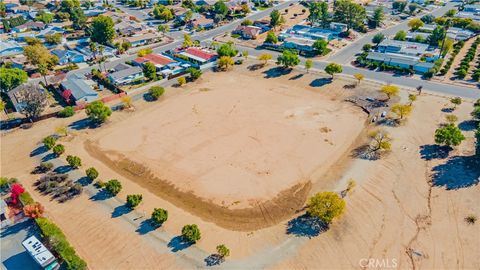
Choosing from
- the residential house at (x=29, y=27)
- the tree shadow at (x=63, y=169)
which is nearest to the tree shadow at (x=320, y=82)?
the tree shadow at (x=63, y=169)

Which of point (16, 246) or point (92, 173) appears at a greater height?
point (92, 173)

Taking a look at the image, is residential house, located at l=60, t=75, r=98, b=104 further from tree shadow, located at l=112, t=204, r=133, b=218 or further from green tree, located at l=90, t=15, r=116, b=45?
tree shadow, located at l=112, t=204, r=133, b=218

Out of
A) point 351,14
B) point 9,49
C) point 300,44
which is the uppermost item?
point 351,14

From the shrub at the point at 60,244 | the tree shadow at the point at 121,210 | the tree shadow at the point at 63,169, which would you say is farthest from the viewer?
the tree shadow at the point at 63,169

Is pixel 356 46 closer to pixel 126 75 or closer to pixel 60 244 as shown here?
pixel 126 75

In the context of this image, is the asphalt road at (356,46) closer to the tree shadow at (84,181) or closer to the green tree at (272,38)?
the green tree at (272,38)

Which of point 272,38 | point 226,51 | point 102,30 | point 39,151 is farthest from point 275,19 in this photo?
point 39,151
